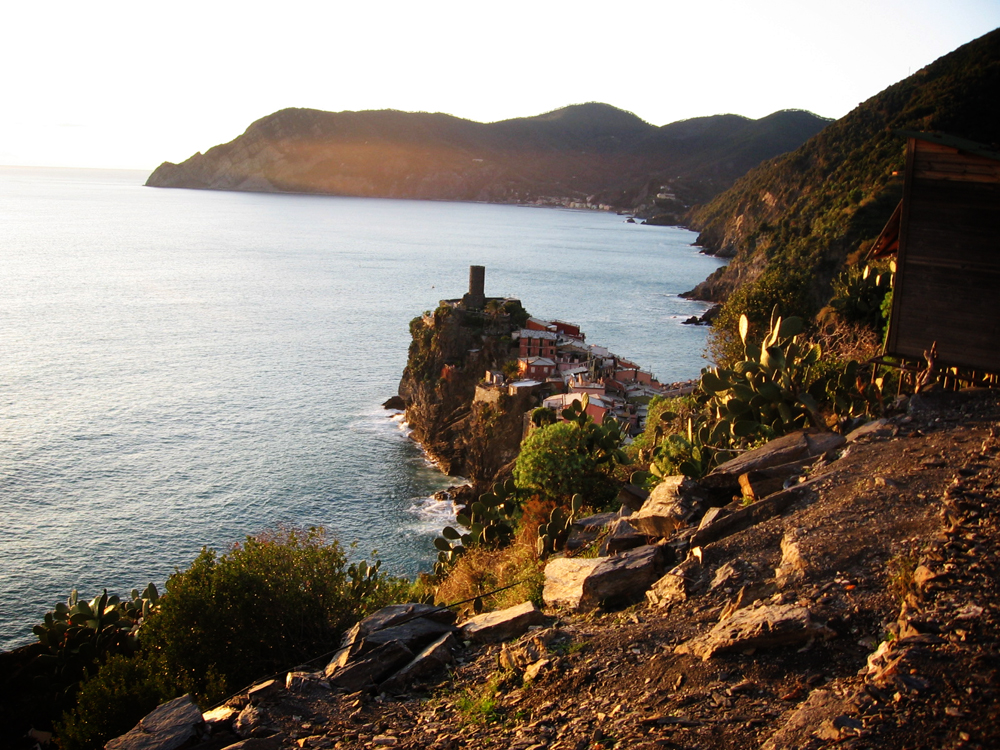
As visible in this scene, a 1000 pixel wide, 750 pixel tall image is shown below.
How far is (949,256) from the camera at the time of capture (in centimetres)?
1036

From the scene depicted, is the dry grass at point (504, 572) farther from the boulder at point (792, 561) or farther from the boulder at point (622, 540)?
the boulder at point (792, 561)

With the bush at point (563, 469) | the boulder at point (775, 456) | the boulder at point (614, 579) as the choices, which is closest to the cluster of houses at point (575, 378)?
the bush at point (563, 469)

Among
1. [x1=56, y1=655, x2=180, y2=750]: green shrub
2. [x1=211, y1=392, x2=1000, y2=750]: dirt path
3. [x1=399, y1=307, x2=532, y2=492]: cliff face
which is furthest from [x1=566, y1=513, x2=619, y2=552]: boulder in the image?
[x1=399, y1=307, x2=532, y2=492]: cliff face

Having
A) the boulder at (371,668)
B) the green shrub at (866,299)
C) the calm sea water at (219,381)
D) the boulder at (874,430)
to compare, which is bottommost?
the calm sea water at (219,381)

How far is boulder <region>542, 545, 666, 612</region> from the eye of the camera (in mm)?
8227

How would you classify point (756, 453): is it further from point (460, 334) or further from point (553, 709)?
point (460, 334)

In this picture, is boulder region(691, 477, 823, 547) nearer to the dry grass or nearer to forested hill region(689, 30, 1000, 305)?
the dry grass

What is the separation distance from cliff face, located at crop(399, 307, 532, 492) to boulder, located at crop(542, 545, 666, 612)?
944 inches

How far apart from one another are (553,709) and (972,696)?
2.99 metres

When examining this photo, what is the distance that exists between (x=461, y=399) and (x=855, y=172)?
40.3 metres

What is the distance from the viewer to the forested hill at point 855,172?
49.0 meters

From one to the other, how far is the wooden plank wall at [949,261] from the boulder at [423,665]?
728 centimetres

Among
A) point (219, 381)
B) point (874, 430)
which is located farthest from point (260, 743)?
point (219, 381)

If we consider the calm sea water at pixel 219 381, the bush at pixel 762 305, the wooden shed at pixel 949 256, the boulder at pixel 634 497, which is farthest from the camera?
the calm sea water at pixel 219 381
